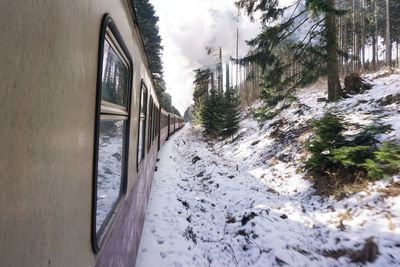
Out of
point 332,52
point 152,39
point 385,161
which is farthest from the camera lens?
point 152,39

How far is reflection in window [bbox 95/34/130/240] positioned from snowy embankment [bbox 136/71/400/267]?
7.34 feet

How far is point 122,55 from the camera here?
2.38 meters

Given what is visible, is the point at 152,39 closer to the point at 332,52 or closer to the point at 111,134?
the point at 332,52

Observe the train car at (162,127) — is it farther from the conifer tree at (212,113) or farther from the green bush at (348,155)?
the green bush at (348,155)

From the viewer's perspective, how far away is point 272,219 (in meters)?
5.31

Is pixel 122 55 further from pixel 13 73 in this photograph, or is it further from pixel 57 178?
pixel 13 73

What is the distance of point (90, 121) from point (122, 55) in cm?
106

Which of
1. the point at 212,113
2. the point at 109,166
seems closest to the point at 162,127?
the point at 212,113

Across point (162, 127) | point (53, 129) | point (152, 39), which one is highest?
point (152, 39)

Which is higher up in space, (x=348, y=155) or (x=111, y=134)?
(x=111, y=134)

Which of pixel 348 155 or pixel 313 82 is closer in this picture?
pixel 348 155

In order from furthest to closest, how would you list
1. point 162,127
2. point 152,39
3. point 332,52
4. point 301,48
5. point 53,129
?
point 152,39, point 162,127, point 301,48, point 332,52, point 53,129

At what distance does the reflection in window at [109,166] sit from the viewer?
1897 millimetres

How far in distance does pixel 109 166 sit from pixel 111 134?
238mm
